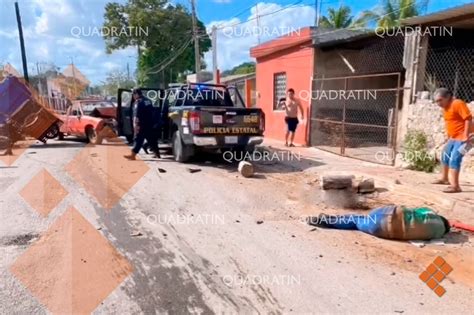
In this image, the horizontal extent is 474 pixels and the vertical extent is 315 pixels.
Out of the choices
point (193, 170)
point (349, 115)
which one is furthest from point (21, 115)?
point (349, 115)

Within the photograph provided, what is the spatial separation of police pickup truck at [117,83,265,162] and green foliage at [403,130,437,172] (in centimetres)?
318

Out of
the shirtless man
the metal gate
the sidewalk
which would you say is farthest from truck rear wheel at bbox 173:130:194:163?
the metal gate

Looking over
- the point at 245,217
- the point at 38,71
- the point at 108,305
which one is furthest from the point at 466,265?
the point at 38,71

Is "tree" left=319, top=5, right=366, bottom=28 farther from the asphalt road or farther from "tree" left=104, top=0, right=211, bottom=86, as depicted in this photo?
the asphalt road

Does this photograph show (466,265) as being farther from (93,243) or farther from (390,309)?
(93,243)

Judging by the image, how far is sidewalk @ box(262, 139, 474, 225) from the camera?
5.28m

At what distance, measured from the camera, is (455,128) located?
5.73 metres

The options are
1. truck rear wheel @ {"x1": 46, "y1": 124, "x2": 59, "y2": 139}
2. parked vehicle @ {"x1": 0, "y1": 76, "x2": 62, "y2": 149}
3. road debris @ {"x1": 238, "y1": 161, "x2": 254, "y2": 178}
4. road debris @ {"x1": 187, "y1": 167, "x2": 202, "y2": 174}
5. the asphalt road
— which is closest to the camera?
the asphalt road

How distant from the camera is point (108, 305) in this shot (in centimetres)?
296

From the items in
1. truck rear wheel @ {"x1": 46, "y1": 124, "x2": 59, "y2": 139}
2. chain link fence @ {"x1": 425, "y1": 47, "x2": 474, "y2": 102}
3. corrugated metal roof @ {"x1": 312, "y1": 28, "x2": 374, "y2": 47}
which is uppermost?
corrugated metal roof @ {"x1": 312, "y1": 28, "x2": 374, "y2": 47}

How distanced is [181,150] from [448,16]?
20.6 ft

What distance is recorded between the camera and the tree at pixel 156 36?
32688 millimetres

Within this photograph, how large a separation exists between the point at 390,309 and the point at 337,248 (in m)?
1.21

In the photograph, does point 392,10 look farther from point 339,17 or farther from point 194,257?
point 194,257
